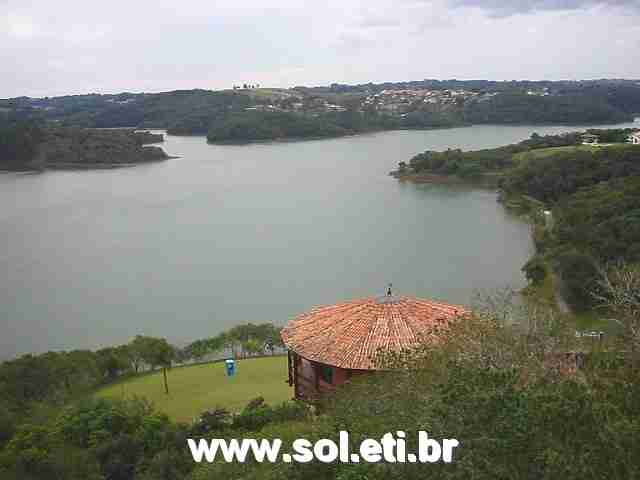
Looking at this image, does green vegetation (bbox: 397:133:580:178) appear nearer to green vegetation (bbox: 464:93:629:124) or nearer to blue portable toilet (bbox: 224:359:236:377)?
blue portable toilet (bbox: 224:359:236:377)

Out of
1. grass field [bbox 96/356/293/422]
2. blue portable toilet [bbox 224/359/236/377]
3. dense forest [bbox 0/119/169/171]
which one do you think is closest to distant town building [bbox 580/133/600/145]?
dense forest [bbox 0/119/169/171]

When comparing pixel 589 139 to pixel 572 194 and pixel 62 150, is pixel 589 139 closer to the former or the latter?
pixel 572 194

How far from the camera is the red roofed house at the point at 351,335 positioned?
7621 mm

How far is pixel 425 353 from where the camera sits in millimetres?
6289

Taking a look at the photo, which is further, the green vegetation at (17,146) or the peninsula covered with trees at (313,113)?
the peninsula covered with trees at (313,113)

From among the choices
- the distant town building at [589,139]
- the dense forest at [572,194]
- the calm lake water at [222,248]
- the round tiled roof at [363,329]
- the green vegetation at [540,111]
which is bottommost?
the calm lake water at [222,248]

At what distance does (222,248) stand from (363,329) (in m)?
16.6

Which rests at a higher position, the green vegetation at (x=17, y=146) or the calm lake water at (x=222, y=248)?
the green vegetation at (x=17, y=146)

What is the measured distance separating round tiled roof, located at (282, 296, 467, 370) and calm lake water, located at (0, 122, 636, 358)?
25.7 feet

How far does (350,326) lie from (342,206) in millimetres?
24409

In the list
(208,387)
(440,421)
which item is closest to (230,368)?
(208,387)

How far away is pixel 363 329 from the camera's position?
7926mm

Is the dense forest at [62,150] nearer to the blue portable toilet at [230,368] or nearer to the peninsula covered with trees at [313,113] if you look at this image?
the peninsula covered with trees at [313,113]

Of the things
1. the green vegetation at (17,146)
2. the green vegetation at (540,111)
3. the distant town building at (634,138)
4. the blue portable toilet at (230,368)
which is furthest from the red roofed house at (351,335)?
the green vegetation at (540,111)
